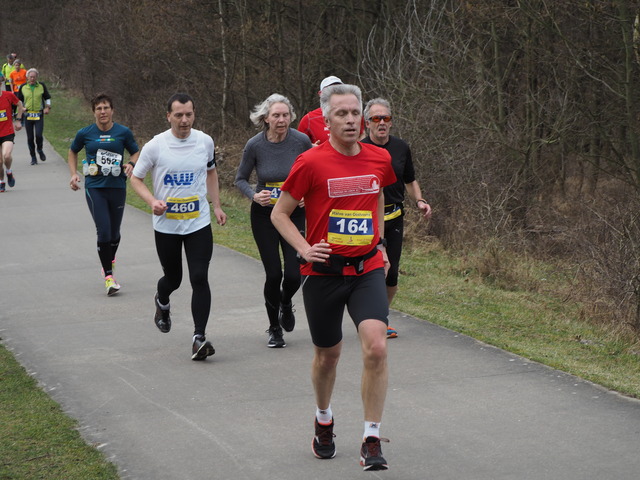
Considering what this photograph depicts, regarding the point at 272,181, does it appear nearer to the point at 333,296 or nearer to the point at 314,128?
the point at 314,128

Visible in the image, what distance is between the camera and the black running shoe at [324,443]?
17.6 ft

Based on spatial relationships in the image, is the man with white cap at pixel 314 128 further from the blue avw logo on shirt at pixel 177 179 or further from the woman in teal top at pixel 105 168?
the woman in teal top at pixel 105 168

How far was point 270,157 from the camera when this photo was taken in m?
7.92

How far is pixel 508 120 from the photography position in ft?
63.6

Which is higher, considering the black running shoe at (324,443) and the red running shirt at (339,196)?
the red running shirt at (339,196)

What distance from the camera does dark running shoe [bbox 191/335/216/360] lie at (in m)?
7.62

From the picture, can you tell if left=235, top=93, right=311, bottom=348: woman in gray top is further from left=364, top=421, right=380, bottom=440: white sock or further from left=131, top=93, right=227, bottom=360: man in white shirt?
left=364, top=421, right=380, bottom=440: white sock

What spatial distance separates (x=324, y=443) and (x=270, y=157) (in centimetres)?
309

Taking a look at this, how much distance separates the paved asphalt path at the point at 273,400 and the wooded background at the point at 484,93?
3349 mm

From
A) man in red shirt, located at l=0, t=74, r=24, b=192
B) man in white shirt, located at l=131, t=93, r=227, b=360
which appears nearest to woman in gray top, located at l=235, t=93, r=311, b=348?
man in white shirt, located at l=131, t=93, r=227, b=360

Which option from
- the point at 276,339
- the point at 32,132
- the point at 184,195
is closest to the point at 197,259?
the point at 184,195

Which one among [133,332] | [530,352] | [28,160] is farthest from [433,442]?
[28,160]

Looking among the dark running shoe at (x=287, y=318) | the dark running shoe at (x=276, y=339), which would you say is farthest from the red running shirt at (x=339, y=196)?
the dark running shoe at (x=287, y=318)

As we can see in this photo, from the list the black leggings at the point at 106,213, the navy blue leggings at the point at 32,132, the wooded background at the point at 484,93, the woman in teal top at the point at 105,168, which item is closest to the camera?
the woman in teal top at the point at 105,168
